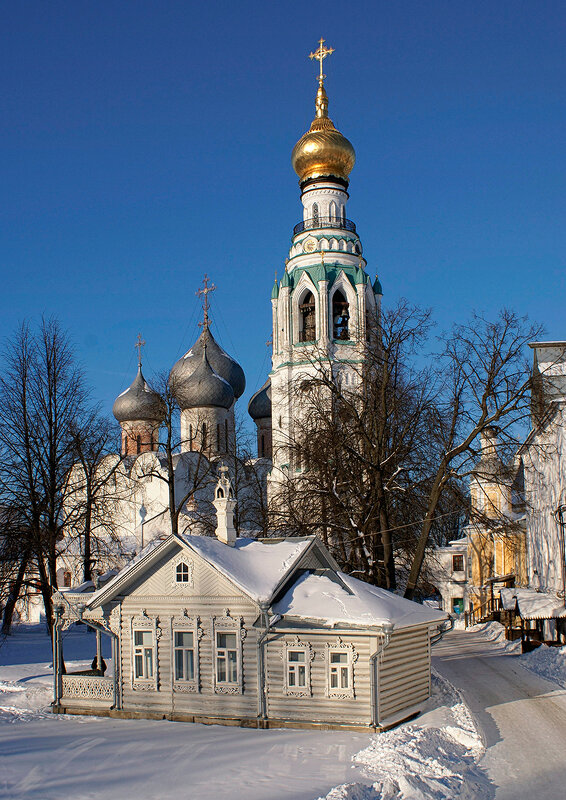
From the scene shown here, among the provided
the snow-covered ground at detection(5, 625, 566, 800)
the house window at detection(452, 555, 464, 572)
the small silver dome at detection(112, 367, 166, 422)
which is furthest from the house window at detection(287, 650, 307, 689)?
the house window at detection(452, 555, 464, 572)

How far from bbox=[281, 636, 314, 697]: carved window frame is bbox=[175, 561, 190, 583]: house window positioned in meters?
2.27

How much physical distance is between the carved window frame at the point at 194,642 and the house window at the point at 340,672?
8.23 feet

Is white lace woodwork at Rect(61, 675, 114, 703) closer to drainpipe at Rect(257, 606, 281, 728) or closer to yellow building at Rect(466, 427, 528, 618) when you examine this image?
drainpipe at Rect(257, 606, 281, 728)

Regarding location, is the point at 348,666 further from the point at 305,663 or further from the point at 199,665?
the point at 199,665

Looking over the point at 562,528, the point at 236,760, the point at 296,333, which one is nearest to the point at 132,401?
the point at 296,333

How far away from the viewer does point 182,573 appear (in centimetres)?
1571

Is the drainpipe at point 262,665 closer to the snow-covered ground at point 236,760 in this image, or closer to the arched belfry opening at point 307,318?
the snow-covered ground at point 236,760

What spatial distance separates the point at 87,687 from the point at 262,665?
4086 millimetres

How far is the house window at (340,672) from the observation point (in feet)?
46.6

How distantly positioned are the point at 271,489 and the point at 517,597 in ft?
54.6

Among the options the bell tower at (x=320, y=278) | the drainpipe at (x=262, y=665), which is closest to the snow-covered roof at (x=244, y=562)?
the drainpipe at (x=262, y=665)

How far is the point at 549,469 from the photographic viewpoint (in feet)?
94.0

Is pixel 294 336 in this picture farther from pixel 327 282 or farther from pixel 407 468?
pixel 407 468

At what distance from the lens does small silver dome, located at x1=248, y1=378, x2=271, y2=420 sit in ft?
180
